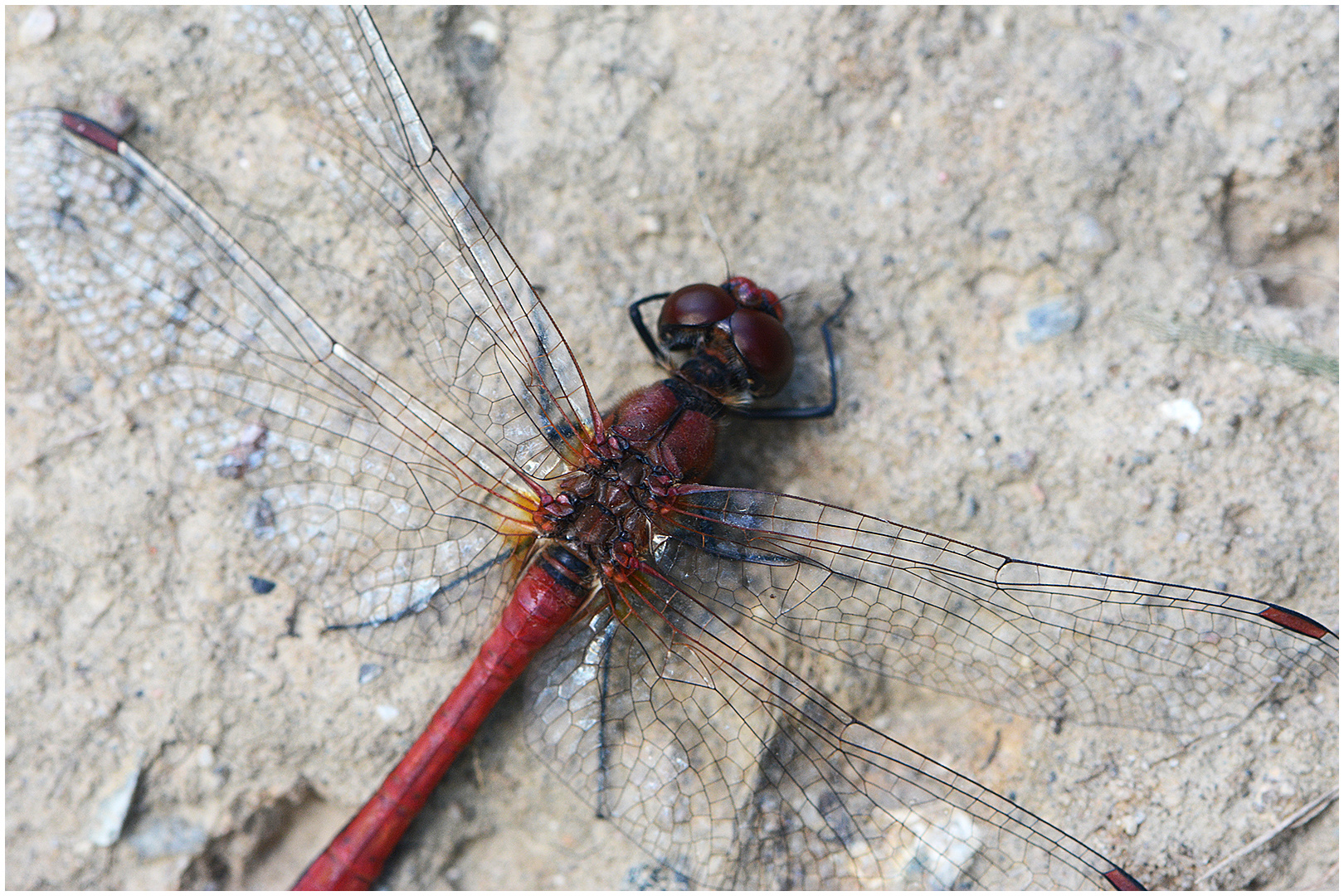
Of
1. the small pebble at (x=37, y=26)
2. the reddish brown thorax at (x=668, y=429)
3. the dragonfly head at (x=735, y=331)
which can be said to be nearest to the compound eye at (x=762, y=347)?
the dragonfly head at (x=735, y=331)

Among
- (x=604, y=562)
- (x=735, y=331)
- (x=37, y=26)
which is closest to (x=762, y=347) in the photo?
(x=735, y=331)

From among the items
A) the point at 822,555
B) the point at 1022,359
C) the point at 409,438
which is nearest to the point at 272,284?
the point at 409,438

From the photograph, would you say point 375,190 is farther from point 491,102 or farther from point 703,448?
point 703,448

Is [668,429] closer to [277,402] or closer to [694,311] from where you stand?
[694,311]

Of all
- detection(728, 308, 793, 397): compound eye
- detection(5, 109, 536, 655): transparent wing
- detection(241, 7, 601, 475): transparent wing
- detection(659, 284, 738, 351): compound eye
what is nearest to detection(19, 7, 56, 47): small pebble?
detection(5, 109, 536, 655): transparent wing

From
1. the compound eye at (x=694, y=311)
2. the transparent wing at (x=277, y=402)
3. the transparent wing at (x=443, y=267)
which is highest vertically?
the compound eye at (x=694, y=311)

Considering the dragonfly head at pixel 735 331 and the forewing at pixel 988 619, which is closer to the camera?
the forewing at pixel 988 619

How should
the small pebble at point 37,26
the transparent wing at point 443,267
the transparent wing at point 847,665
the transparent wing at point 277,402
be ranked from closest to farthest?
the transparent wing at point 847,665, the transparent wing at point 443,267, the transparent wing at point 277,402, the small pebble at point 37,26

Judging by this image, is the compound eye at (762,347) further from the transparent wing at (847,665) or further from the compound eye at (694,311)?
the transparent wing at (847,665)
